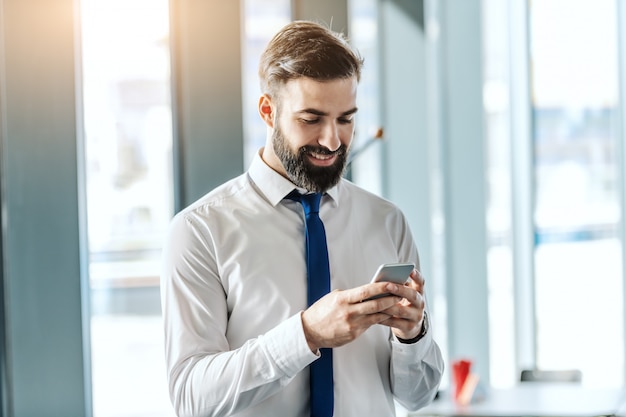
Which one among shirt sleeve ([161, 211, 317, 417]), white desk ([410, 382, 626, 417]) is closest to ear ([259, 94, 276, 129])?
shirt sleeve ([161, 211, 317, 417])

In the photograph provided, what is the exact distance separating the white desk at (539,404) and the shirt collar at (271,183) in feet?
6.71

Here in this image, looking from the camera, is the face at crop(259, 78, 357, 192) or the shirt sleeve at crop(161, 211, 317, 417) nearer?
the shirt sleeve at crop(161, 211, 317, 417)

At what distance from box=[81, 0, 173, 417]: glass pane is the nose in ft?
5.98

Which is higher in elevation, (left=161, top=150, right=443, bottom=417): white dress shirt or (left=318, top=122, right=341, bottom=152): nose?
(left=318, top=122, right=341, bottom=152): nose

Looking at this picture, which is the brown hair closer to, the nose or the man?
the man

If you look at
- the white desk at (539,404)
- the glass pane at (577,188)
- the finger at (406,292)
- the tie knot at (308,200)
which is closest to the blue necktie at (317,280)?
the tie knot at (308,200)

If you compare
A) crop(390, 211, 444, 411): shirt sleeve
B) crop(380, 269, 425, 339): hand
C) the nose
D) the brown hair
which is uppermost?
the brown hair

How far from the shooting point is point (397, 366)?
201cm

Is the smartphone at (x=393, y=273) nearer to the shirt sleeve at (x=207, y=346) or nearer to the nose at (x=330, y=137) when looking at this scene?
the shirt sleeve at (x=207, y=346)

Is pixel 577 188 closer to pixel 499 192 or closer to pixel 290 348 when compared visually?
pixel 499 192

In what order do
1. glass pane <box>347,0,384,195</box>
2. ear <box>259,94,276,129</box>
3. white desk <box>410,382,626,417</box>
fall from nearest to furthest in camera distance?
ear <box>259,94,276,129</box> → white desk <box>410,382,626,417</box> → glass pane <box>347,0,384,195</box>

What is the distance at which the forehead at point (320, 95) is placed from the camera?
1.95 meters

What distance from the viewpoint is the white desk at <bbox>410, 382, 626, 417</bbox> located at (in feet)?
12.2

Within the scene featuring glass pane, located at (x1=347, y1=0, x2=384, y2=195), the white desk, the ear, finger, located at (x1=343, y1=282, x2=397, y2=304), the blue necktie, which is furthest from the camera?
glass pane, located at (x1=347, y1=0, x2=384, y2=195)
